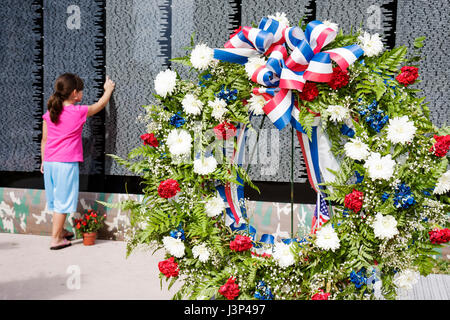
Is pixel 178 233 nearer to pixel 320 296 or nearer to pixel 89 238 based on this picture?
pixel 320 296

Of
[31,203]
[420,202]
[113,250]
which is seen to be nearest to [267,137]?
[113,250]

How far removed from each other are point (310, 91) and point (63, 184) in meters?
2.97

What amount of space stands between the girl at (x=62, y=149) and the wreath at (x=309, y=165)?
213 centimetres

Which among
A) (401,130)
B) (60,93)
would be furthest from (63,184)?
(401,130)

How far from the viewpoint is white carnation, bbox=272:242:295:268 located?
1.97 m

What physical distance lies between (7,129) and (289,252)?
408 cm

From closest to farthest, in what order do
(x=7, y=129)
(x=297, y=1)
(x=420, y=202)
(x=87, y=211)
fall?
(x=420, y=202) < (x=297, y=1) < (x=87, y=211) < (x=7, y=129)

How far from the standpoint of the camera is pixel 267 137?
3998 millimetres

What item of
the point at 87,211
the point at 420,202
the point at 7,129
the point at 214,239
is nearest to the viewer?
the point at 420,202

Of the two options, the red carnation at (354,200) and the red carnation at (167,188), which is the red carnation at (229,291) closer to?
the red carnation at (167,188)

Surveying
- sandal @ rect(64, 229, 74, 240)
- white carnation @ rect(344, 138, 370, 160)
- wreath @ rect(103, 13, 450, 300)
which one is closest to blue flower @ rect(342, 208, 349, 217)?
wreath @ rect(103, 13, 450, 300)

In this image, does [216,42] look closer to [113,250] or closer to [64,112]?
[64,112]

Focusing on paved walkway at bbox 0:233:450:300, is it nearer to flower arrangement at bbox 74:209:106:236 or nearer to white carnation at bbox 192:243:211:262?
flower arrangement at bbox 74:209:106:236

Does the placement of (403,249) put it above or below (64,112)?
below
